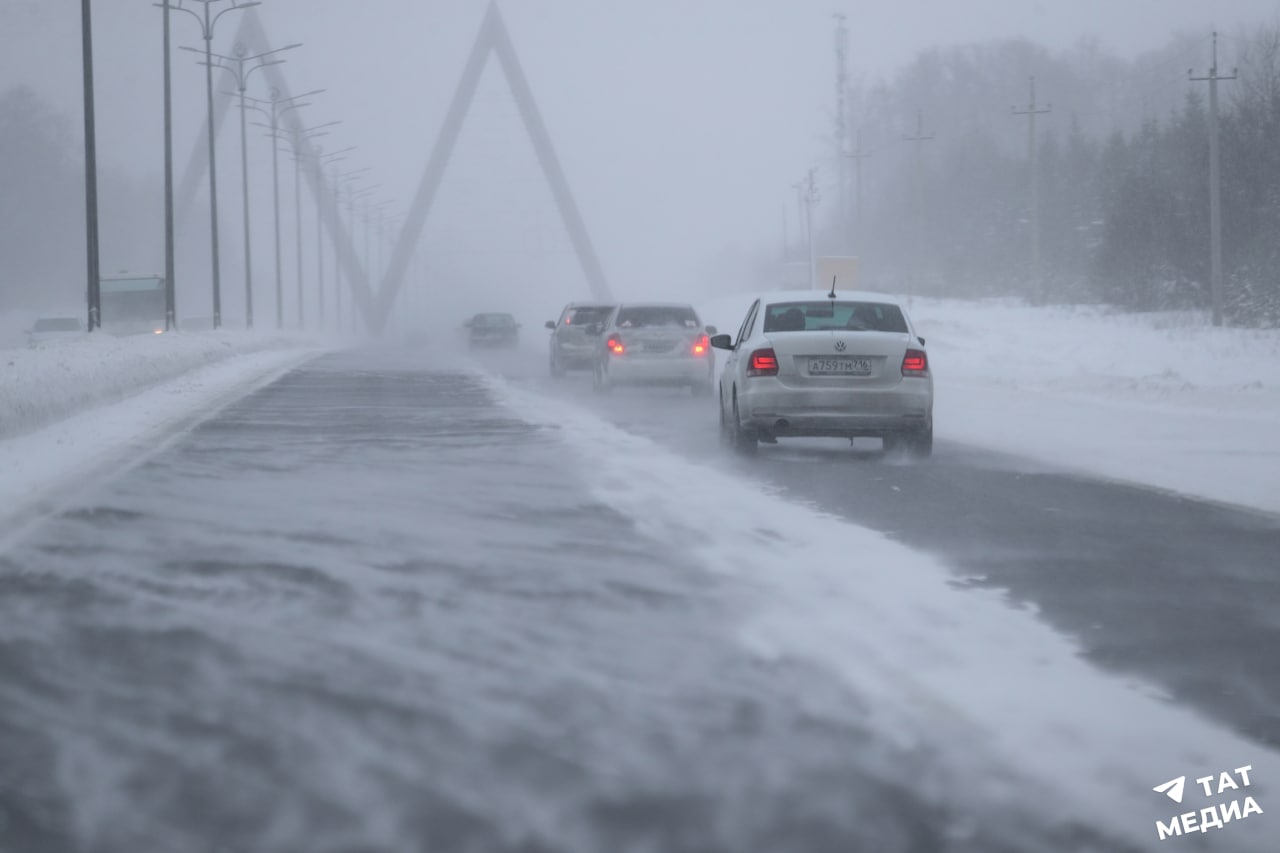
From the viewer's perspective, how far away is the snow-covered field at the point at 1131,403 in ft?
50.7

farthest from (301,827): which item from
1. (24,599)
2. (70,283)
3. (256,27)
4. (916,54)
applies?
(916,54)

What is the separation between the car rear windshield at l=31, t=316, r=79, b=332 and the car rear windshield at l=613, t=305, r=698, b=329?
134 ft

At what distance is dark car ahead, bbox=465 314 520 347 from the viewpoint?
227 feet

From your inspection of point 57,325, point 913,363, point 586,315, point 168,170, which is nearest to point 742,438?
point 913,363

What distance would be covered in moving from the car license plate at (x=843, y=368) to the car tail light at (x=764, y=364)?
1.09 ft

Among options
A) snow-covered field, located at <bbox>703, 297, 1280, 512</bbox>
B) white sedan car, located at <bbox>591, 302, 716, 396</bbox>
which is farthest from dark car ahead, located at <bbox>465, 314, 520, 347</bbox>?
white sedan car, located at <bbox>591, 302, 716, 396</bbox>

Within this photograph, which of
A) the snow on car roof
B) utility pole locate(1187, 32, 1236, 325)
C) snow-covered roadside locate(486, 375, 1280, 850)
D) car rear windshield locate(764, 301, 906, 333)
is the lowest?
snow-covered roadside locate(486, 375, 1280, 850)

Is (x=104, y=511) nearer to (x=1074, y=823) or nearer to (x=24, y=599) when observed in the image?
(x=24, y=599)

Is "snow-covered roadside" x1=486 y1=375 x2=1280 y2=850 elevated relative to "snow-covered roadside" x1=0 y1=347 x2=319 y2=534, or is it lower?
lower

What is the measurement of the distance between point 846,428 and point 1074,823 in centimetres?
1136

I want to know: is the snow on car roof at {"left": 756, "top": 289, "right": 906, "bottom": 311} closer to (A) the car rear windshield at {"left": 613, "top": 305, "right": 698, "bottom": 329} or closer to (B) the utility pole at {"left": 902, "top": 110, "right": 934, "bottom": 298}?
(A) the car rear windshield at {"left": 613, "top": 305, "right": 698, "bottom": 329}

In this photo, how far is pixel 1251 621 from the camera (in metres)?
7.71

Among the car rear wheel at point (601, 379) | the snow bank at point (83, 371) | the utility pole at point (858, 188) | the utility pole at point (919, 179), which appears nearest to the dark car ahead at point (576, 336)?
the car rear wheel at point (601, 379)

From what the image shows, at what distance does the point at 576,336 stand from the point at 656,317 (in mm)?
8759
